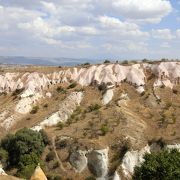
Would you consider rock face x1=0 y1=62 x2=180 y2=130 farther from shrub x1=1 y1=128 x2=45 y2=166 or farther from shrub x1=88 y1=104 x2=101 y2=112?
shrub x1=1 y1=128 x2=45 y2=166

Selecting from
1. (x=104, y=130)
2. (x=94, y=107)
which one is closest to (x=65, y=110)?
(x=94, y=107)

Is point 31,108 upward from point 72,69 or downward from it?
downward

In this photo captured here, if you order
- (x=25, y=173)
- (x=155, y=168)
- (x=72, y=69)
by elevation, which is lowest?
(x=25, y=173)

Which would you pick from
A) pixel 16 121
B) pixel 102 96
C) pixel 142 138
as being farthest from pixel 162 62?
pixel 16 121

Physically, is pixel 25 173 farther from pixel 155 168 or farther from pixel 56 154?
pixel 155 168

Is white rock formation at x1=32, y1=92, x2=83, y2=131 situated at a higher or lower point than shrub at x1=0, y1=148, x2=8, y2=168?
higher

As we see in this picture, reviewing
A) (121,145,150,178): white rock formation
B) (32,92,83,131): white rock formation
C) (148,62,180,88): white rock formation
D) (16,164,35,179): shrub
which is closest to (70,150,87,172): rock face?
(121,145,150,178): white rock formation
